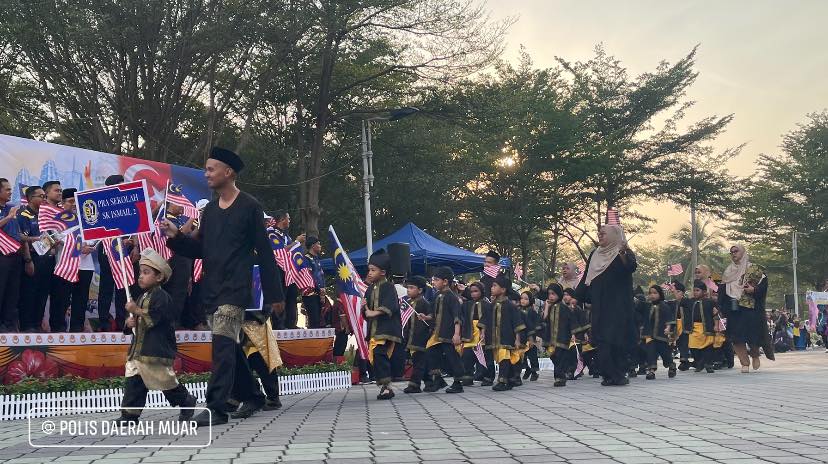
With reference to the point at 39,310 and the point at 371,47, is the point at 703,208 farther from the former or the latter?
the point at 39,310

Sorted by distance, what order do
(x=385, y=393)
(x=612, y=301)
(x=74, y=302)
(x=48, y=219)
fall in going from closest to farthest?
(x=385, y=393) < (x=48, y=219) < (x=74, y=302) < (x=612, y=301)

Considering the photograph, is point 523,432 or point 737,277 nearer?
point 523,432

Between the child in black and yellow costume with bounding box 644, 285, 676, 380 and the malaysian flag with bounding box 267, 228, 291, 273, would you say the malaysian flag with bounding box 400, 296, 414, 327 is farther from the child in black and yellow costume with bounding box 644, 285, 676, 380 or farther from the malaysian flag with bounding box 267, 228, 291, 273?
the child in black and yellow costume with bounding box 644, 285, 676, 380

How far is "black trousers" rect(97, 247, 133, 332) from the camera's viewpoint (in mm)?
12492

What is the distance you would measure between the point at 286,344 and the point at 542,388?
3.88 meters

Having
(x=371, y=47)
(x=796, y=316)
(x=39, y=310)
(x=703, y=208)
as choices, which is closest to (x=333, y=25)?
(x=371, y=47)

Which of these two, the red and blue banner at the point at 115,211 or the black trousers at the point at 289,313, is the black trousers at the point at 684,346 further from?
the red and blue banner at the point at 115,211

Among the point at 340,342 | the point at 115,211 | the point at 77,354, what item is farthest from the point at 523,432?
the point at 340,342

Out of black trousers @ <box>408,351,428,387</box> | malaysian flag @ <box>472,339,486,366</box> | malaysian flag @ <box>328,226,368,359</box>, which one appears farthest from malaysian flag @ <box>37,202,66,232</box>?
malaysian flag @ <box>472,339,486,366</box>

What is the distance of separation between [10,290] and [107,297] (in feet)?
5.35

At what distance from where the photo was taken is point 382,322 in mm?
11664

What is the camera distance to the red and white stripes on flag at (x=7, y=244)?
11.0 m

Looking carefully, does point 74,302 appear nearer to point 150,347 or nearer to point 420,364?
point 420,364

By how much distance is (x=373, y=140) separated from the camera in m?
33.8
